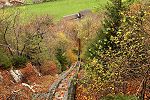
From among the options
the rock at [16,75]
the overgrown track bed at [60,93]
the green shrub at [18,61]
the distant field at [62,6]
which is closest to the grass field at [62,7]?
the distant field at [62,6]

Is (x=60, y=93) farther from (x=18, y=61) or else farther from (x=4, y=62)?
(x=18, y=61)

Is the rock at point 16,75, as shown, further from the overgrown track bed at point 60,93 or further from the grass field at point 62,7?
the grass field at point 62,7

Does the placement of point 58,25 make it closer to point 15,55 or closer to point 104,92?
point 15,55

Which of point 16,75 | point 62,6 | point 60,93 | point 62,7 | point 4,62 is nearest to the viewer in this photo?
point 60,93

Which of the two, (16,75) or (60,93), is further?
(16,75)

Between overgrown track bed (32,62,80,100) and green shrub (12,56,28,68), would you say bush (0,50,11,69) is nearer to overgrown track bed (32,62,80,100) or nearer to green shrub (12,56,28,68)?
green shrub (12,56,28,68)

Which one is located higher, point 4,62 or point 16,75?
point 4,62

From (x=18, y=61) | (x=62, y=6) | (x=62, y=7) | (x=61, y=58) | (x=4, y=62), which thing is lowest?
(x=61, y=58)

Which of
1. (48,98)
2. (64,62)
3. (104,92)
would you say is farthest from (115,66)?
(64,62)

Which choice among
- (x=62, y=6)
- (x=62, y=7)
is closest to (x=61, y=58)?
(x=62, y=7)

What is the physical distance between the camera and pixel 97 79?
1978 centimetres

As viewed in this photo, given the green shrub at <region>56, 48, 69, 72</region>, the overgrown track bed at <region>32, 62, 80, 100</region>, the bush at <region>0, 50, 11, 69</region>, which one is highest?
the overgrown track bed at <region>32, 62, 80, 100</region>

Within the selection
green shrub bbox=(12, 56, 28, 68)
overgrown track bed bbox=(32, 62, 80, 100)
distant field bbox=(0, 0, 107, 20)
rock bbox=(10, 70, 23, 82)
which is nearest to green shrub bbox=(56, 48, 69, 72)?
green shrub bbox=(12, 56, 28, 68)

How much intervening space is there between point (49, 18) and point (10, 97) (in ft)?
156
